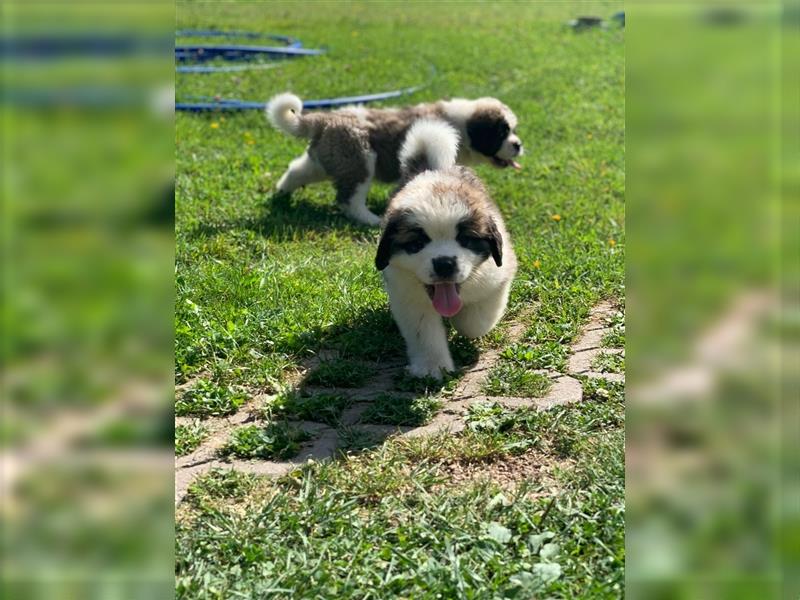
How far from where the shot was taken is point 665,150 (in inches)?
47.5

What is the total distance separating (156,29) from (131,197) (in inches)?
10.0

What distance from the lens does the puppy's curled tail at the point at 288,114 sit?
7852mm

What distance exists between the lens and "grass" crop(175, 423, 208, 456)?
3637 mm

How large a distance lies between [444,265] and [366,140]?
145 inches

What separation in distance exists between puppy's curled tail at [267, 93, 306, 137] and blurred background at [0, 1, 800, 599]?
6.72 meters

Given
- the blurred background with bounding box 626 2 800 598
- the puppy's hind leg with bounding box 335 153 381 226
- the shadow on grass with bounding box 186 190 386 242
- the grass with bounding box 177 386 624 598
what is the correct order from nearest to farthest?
the blurred background with bounding box 626 2 800 598
the grass with bounding box 177 386 624 598
the shadow on grass with bounding box 186 190 386 242
the puppy's hind leg with bounding box 335 153 381 226

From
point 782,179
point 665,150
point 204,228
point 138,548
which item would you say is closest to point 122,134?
point 138,548

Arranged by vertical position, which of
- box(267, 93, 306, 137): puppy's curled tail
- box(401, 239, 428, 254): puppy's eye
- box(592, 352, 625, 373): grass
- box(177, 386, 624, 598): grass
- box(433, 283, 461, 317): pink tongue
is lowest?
box(592, 352, 625, 373): grass

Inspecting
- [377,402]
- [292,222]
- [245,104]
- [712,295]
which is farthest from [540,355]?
[245,104]

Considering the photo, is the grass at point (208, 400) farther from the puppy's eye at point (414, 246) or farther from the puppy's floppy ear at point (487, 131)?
the puppy's floppy ear at point (487, 131)

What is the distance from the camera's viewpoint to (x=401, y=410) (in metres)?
4.07

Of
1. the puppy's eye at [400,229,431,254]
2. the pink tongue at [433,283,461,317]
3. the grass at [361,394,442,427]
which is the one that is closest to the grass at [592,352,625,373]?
the pink tongue at [433,283,461,317]

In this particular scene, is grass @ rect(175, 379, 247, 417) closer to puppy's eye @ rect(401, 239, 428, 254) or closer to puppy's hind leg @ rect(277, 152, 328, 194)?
puppy's eye @ rect(401, 239, 428, 254)

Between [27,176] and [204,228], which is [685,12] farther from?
[204,228]
